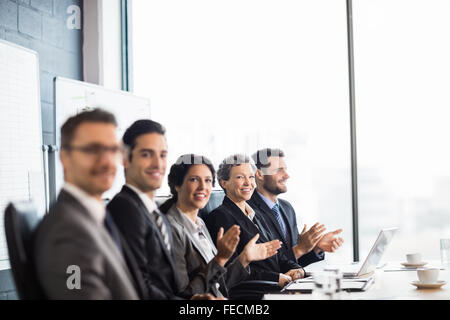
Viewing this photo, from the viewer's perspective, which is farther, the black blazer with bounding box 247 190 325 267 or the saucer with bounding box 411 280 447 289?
the black blazer with bounding box 247 190 325 267

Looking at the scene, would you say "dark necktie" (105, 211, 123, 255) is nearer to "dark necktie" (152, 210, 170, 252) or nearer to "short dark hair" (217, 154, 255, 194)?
"dark necktie" (152, 210, 170, 252)

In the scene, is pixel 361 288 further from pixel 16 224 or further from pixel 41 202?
pixel 41 202

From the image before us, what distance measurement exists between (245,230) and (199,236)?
0.58 m

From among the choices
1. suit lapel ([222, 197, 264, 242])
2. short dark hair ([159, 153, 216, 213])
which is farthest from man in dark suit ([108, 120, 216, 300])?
suit lapel ([222, 197, 264, 242])

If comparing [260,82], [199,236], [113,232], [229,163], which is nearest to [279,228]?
[229,163]

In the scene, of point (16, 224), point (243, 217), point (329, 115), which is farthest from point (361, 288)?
point (329, 115)

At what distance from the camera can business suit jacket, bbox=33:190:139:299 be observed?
4.79ft

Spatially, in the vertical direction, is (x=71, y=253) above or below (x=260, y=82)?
below

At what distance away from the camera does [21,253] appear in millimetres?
1468

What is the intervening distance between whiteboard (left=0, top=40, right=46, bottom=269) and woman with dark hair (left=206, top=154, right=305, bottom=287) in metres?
1.00

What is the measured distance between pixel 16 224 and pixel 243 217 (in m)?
1.99

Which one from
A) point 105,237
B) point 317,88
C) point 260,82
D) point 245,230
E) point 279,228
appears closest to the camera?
point 105,237

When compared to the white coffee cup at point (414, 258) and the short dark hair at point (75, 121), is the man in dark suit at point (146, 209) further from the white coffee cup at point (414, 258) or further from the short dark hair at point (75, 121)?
the white coffee cup at point (414, 258)

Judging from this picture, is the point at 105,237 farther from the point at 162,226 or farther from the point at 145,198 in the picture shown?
the point at 162,226
